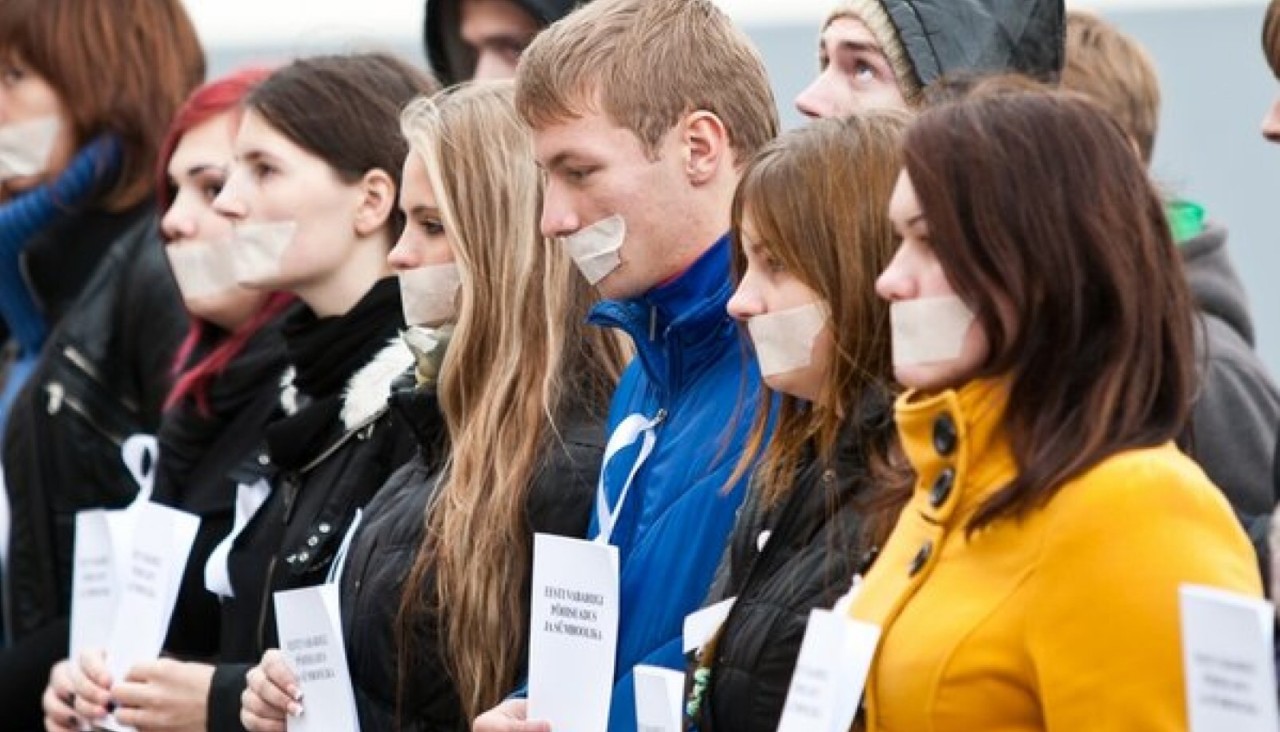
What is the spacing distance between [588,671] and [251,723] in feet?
3.37

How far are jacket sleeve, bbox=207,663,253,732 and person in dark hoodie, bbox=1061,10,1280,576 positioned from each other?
5.95ft

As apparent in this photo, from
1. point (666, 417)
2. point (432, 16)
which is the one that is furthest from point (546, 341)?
point (432, 16)

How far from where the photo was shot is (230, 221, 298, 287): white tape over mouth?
524 cm

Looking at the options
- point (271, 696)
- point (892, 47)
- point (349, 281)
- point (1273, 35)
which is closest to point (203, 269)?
point (349, 281)

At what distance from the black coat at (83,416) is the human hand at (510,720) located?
2.47 metres

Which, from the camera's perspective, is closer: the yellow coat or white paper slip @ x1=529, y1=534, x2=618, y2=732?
the yellow coat

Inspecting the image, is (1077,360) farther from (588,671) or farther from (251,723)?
(251,723)

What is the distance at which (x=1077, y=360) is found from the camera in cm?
304

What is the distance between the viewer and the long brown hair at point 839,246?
3.54m

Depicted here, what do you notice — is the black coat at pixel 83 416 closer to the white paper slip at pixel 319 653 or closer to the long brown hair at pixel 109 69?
the long brown hair at pixel 109 69

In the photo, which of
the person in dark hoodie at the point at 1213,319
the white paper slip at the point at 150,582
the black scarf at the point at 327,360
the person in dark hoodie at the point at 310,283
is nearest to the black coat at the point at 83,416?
the person in dark hoodie at the point at 310,283

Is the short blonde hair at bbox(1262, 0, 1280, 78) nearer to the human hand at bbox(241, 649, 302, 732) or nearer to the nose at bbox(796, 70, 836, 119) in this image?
the nose at bbox(796, 70, 836, 119)

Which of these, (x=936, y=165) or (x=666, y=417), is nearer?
(x=936, y=165)

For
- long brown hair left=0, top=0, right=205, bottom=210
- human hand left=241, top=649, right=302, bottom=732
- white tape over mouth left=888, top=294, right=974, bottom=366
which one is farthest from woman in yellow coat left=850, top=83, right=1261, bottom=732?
long brown hair left=0, top=0, right=205, bottom=210
